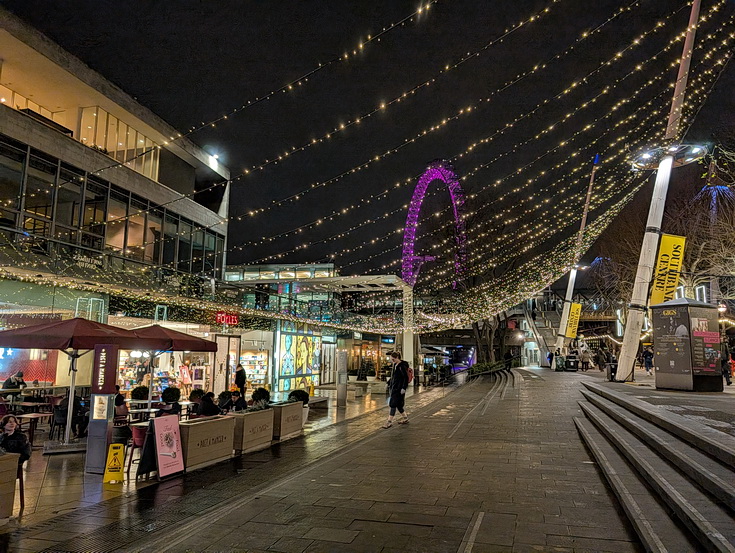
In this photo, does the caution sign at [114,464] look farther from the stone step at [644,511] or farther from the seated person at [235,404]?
the stone step at [644,511]

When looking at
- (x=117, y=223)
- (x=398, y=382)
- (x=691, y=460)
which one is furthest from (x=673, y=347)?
(x=117, y=223)

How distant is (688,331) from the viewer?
1446 cm

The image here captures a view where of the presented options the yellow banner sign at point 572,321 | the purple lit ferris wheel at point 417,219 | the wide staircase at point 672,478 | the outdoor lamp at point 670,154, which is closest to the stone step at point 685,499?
the wide staircase at point 672,478

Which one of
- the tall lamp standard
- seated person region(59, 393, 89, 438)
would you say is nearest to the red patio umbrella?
seated person region(59, 393, 89, 438)

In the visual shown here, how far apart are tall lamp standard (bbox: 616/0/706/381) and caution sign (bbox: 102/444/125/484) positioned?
15212 millimetres

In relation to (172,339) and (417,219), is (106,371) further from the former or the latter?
(417,219)

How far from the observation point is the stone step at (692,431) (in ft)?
19.4

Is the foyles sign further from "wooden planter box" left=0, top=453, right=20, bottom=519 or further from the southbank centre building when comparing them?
the southbank centre building

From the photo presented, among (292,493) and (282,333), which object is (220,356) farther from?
(292,493)

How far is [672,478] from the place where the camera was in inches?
228

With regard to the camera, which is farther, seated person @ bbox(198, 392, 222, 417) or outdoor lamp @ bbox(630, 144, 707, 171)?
outdoor lamp @ bbox(630, 144, 707, 171)

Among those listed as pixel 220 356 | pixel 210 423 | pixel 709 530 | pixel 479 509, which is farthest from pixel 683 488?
pixel 220 356

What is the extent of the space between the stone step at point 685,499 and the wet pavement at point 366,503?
0.50m

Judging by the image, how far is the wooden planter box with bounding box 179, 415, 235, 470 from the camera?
8.02 meters
